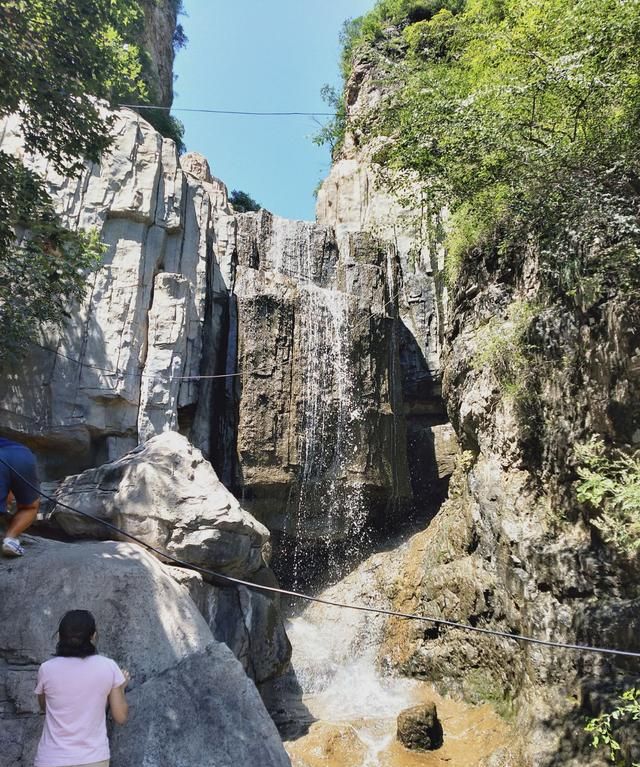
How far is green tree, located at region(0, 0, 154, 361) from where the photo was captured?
6660mm

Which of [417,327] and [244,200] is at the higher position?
[244,200]

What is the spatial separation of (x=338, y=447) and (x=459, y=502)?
252cm

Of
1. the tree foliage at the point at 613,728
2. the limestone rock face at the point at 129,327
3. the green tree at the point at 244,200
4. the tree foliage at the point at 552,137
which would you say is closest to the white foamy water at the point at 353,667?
the tree foliage at the point at 613,728

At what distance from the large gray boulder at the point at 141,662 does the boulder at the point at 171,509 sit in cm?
115

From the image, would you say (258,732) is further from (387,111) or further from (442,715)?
(387,111)

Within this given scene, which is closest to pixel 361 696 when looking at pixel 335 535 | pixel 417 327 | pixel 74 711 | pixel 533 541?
pixel 335 535

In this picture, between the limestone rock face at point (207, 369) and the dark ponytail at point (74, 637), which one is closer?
the dark ponytail at point (74, 637)

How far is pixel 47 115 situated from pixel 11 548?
5220 mm

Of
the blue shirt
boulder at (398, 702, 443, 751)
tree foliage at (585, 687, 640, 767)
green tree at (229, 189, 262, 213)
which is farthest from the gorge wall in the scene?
green tree at (229, 189, 262, 213)

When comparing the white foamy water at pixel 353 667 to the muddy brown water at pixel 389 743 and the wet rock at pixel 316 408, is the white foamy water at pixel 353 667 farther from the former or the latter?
the wet rock at pixel 316 408

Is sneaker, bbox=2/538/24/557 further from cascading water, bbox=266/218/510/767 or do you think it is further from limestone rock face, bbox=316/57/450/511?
limestone rock face, bbox=316/57/450/511

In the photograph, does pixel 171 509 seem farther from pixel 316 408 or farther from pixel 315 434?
pixel 316 408

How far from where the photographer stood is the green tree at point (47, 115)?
21.9 ft

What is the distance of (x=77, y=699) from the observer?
2.91 meters
